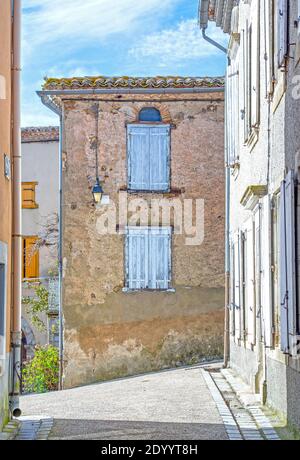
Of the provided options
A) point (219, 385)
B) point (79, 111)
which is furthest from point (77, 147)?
point (219, 385)

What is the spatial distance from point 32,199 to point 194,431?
70.0 ft

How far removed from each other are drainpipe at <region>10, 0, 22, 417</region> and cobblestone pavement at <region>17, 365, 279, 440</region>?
19.9 inches

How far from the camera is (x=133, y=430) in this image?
8.88m

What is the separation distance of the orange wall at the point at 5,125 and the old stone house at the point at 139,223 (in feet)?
27.4

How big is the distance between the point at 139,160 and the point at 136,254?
1.92 metres

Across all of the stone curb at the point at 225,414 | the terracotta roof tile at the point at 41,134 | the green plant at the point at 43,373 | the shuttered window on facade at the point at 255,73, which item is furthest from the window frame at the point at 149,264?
the terracotta roof tile at the point at 41,134

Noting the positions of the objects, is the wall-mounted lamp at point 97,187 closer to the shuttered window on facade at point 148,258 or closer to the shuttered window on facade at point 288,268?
the shuttered window on facade at point 148,258

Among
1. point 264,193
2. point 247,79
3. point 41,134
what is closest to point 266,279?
point 264,193

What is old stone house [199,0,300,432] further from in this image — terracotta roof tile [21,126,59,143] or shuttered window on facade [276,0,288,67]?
terracotta roof tile [21,126,59,143]

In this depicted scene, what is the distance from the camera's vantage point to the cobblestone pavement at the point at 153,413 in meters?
8.68

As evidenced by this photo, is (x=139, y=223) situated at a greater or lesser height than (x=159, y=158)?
lesser

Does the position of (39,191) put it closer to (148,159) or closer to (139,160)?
(139,160)

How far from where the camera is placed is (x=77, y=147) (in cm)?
1862

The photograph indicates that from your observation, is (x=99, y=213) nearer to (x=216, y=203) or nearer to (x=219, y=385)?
(x=216, y=203)
